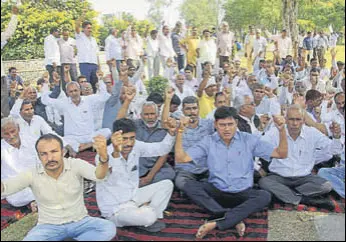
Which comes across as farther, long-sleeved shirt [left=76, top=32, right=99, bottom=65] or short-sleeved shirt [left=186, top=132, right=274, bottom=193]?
long-sleeved shirt [left=76, top=32, right=99, bottom=65]

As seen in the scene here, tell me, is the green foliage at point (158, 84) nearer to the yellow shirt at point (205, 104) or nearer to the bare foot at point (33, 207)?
the yellow shirt at point (205, 104)

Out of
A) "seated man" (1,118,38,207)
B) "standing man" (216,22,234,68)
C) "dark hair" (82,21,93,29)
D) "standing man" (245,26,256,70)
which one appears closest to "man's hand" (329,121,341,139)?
"seated man" (1,118,38,207)

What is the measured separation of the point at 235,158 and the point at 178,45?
17.4 feet

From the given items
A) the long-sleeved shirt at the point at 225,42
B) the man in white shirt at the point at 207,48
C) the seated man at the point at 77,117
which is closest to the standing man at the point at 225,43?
the long-sleeved shirt at the point at 225,42

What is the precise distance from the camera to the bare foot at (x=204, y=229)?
3.38 m

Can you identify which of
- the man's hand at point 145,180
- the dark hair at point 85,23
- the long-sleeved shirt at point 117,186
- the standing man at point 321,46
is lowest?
the man's hand at point 145,180

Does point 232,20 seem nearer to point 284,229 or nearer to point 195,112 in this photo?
point 195,112

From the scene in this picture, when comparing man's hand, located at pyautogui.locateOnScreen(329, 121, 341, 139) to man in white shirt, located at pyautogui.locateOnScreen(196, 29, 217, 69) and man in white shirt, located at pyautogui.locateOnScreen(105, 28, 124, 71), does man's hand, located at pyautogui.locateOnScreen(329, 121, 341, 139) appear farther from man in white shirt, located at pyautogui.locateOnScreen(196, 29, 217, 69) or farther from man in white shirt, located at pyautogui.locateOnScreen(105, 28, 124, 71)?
man in white shirt, located at pyautogui.locateOnScreen(105, 28, 124, 71)

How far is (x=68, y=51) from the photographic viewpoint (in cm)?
812

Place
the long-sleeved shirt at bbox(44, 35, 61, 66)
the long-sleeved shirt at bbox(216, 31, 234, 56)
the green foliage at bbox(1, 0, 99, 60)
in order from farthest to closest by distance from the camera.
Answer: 1. the long-sleeved shirt at bbox(216, 31, 234, 56)
2. the long-sleeved shirt at bbox(44, 35, 61, 66)
3. the green foliage at bbox(1, 0, 99, 60)

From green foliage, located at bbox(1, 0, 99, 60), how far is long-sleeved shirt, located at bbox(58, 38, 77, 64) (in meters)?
0.22

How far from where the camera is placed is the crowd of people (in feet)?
10.5

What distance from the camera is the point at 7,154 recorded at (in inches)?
162

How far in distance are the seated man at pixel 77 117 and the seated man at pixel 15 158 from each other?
4.11 ft
